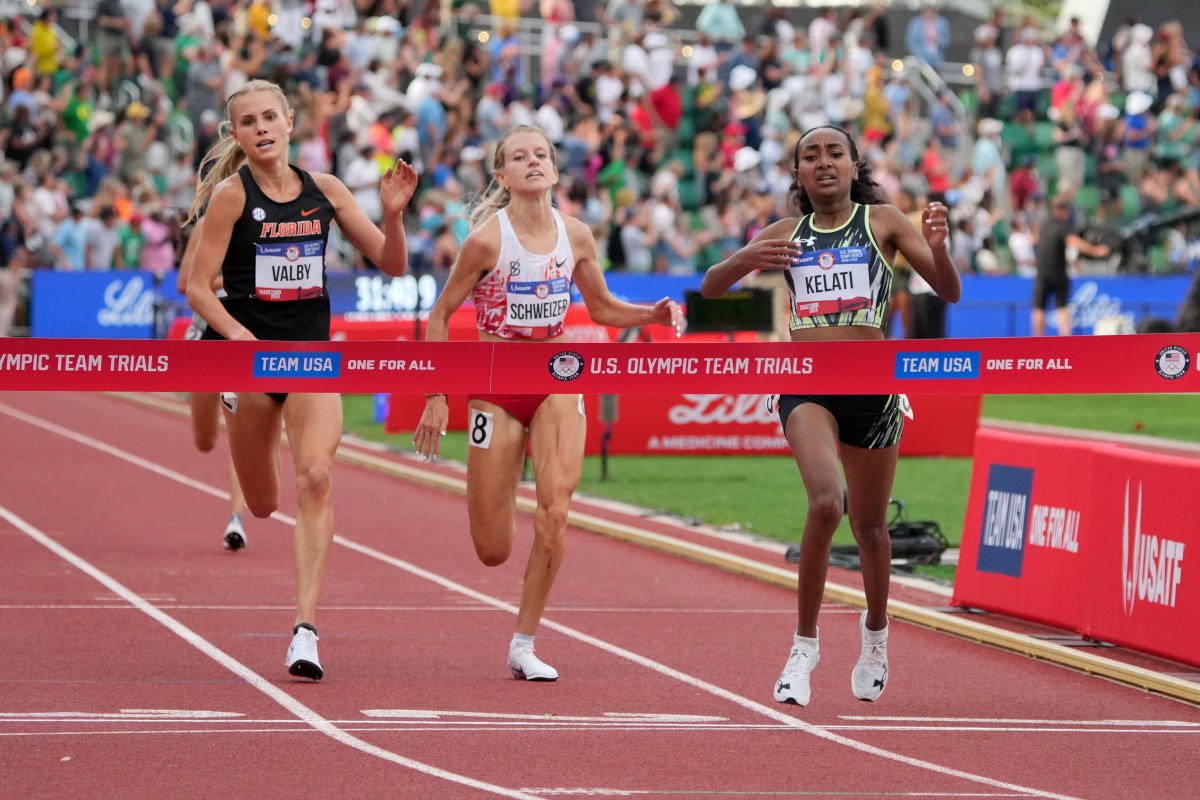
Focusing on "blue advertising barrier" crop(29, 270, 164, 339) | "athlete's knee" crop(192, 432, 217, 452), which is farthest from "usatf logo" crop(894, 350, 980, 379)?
"blue advertising barrier" crop(29, 270, 164, 339)

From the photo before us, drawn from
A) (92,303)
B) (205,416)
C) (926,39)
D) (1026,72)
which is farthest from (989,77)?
(205,416)

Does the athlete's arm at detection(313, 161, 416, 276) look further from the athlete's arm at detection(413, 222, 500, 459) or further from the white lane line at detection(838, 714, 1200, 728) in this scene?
the white lane line at detection(838, 714, 1200, 728)

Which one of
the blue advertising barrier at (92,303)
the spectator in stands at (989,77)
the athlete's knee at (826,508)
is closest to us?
the athlete's knee at (826,508)

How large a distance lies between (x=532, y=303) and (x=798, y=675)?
1.94 metres

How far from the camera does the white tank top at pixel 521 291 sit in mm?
7812

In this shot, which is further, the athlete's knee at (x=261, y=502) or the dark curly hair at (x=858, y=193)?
the athlete's knee at (x=261, y=502)

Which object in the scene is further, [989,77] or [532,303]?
[989,77]

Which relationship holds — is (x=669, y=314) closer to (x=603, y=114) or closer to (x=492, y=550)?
(x=492, y=550)

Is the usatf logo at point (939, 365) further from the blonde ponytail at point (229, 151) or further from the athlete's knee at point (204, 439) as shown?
the athlete's knee at point (204, 439)

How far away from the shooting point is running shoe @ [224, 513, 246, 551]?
39.2 feet

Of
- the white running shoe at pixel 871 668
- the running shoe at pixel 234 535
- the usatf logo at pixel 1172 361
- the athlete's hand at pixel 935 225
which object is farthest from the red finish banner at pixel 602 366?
the running shoe at pixel 234 535

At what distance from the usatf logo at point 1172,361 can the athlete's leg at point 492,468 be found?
2.59 m

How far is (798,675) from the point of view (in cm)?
703

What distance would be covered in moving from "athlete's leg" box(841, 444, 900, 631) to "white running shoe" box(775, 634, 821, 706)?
33 centimetres
